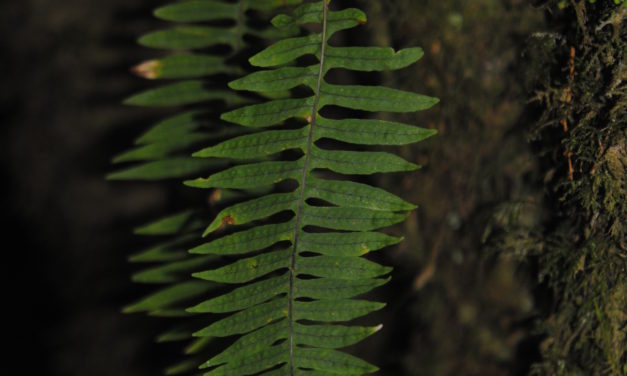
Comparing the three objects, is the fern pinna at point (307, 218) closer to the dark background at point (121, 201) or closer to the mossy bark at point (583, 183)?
the mossy bark at point (583, 183)

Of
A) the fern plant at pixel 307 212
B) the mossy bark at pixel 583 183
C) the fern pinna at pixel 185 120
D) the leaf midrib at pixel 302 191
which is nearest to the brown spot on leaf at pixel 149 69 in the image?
the fern pinna at pixel 185 120

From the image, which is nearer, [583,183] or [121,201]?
[583,183]

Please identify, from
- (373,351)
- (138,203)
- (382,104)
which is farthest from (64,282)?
(382,104)

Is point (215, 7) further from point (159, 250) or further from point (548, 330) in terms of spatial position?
point (548, 330)

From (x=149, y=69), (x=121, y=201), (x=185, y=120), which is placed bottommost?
(x=121, y=201)

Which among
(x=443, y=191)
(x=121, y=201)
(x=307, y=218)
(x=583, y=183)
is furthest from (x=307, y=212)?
(x=121, y=201)

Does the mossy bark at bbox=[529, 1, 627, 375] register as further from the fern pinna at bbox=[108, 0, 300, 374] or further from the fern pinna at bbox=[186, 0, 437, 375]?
the fern pinna at bbox=[108, 0, 300, 374]

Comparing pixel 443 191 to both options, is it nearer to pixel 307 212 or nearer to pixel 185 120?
pixel 307 212

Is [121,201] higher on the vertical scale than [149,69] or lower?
lower
